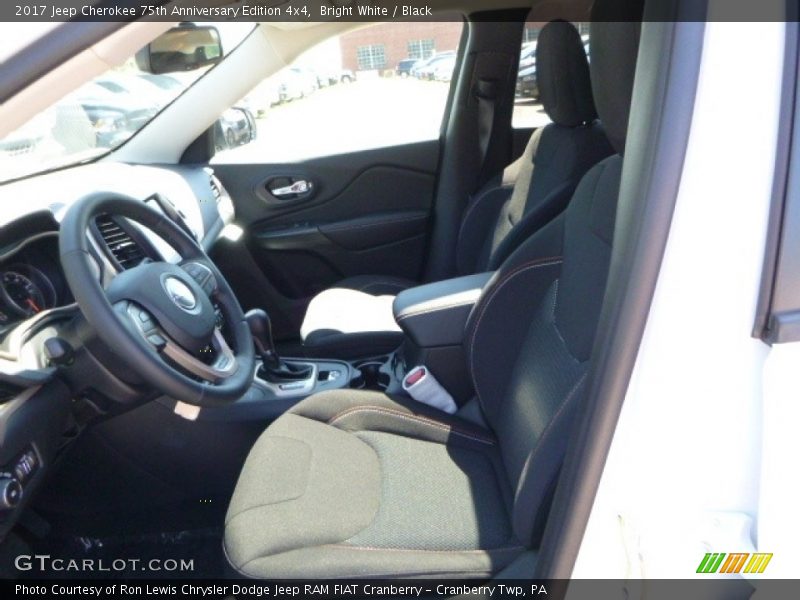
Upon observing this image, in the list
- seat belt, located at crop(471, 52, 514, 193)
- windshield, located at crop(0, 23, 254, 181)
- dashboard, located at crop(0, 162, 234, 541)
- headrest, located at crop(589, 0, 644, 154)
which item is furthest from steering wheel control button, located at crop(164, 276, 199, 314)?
seat belt, located at crop(471, 52, 514, 193)

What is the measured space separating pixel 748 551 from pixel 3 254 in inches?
55.9

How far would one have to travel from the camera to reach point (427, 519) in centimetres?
132

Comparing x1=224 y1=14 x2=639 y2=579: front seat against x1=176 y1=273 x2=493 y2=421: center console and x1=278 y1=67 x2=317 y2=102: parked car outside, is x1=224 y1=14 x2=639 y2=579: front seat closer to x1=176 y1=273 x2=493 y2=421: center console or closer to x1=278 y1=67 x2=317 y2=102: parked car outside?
x1=176 y1=273 x2=493 y2=421: center console

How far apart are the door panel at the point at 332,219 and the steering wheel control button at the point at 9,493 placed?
1584 mm

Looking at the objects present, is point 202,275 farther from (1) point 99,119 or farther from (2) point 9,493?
(1) point 99,119

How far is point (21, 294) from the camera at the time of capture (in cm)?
153

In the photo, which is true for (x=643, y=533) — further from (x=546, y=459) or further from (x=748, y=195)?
(x=748, y=195)

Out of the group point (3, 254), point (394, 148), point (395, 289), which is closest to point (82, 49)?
point (3, 254)

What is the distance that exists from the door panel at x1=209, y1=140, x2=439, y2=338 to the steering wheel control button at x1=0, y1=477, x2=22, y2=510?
1.58m

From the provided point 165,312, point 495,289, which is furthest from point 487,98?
point 165,312

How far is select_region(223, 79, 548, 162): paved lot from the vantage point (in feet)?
9.33

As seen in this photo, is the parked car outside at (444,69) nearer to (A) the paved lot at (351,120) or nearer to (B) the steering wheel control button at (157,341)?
(A) the paved lot at (351,120)

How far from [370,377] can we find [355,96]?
5.18 ft

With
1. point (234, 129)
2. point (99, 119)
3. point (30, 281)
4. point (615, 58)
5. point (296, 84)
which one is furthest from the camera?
point (296, 84)
